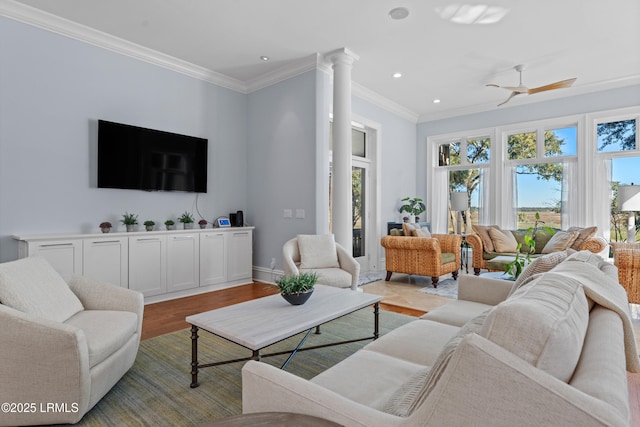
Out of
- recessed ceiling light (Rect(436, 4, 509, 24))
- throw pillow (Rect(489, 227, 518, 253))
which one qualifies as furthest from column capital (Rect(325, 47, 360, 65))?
throw pillow (Rect(489, 227, 518, 253))

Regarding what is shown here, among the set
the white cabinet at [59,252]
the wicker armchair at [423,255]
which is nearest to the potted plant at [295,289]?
the white cabinet at [59,252]

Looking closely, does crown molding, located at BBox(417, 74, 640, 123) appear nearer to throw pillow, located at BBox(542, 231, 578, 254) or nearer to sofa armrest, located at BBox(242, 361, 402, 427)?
throw pillow, located at BBox(542, 231, 578, 254)

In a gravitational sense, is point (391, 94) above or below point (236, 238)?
above

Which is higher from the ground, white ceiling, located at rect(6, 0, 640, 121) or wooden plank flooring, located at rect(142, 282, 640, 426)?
white ceiling, located at rect(6, 0, 640, 121)

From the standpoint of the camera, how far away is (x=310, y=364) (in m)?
2.37

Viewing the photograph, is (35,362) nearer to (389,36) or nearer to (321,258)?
(321,258)

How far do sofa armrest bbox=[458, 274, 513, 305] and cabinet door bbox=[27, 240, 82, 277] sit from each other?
3.58 meters

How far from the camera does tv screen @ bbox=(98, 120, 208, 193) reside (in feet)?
12.6

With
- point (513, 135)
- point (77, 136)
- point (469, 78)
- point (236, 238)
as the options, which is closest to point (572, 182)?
point (513, 135)

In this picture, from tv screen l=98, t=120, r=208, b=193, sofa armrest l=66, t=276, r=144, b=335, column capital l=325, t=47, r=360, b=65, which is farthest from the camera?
column capital l=325, t=47, r=360, b=65

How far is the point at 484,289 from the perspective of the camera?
246 centimetres

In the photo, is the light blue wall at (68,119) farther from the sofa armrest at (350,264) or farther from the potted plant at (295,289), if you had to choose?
the potted plant at (295,289)

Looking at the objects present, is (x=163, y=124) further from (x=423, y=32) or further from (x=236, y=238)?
(x=423, y=32)

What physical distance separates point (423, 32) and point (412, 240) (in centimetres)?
266
